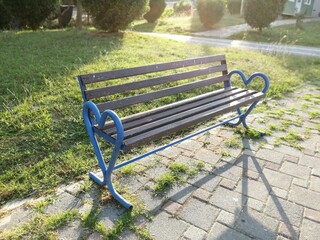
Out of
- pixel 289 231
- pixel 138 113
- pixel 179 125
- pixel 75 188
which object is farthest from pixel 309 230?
pixel 75 188

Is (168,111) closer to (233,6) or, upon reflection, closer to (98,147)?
(98,147)

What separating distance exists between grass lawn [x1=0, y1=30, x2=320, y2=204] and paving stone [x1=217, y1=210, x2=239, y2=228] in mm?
1271

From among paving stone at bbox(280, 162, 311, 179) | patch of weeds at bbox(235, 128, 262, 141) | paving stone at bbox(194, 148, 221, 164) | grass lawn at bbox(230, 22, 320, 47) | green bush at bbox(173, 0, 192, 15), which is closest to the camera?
paving stone at bbox(280, 162, 311, 179)

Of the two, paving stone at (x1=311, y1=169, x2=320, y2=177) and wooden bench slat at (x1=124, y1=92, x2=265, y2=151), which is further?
Result: paving stone at (x1=311, y1=169, x2=320, y2=177)

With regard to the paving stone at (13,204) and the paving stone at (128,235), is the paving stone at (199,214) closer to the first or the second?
the paving stone at (128,235)

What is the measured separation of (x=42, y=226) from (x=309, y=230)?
1911 mm

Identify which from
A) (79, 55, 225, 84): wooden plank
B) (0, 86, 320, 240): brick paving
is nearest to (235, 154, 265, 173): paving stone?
(0, 86, 320, 240): brick paving

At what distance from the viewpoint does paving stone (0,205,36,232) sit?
6.83 ft

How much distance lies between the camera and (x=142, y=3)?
889 cm

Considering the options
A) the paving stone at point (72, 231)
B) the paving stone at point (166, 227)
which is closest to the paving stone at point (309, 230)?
the paving stone at point (166, 227)

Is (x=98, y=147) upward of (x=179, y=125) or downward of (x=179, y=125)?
downward

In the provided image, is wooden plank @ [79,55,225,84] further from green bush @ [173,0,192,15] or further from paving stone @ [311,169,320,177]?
green bush @ [173,0,192,15]

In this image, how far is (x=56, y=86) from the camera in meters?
4.33

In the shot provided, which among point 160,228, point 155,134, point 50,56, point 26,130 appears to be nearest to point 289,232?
point 160,228
